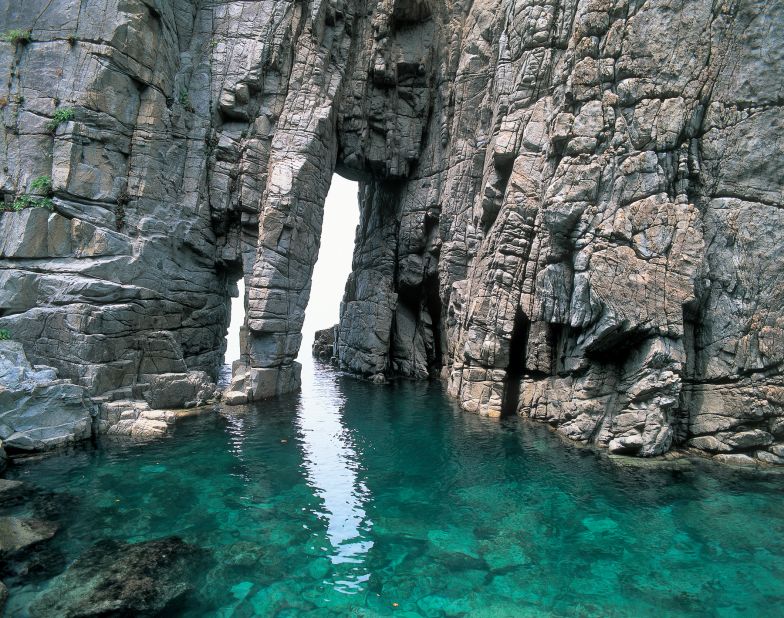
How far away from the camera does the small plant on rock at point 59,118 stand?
25.0 meters

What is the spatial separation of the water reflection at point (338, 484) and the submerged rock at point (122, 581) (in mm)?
3769

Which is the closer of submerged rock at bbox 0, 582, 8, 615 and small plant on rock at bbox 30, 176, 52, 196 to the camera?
submerged rock at bbox 0, 582, 8, 615

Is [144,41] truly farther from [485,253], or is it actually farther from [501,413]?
[501,413]

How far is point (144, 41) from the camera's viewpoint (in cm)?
2748

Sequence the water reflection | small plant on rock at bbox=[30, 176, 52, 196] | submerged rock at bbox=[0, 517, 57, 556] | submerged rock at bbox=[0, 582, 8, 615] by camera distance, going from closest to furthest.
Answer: submerged rock at bbox=[0, 582, 8, 615], submerged rock at bbox=[0, 517, 57, 556], the water reflection, small plant on rock at bbox=[30, 176, 52, 196]

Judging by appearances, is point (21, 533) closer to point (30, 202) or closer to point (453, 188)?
point (30, 202)

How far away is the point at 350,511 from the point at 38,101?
85.5ft

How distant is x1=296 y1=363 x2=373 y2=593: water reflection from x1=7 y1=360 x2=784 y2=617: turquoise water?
0.24 ft

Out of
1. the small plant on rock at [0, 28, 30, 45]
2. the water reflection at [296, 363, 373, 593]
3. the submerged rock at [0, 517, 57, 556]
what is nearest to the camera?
the submerged rock at [0, 517, 57, 556]

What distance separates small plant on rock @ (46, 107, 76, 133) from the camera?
2498cm

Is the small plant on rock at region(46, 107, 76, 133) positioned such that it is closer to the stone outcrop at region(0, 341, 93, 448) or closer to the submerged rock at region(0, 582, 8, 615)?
the stone outcrop at region(0, 341, 93, 448)

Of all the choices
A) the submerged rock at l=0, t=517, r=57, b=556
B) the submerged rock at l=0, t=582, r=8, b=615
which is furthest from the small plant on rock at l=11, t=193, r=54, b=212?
the submerged rock at l=0, t=582, r=8, b=615

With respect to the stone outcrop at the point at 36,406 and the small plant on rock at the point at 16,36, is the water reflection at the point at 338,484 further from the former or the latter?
the small plant on rock at the point at 16,36

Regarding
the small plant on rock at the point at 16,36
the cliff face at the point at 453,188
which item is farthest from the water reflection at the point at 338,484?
the small plant on rock at the point at 16,36
